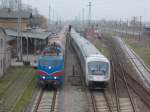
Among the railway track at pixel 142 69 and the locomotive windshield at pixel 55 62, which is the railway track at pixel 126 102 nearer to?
the railway track at pixel 142 69

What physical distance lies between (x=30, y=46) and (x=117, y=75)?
21.7 metres

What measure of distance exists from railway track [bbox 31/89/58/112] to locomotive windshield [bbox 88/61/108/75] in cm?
314

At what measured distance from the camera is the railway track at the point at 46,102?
2346cm

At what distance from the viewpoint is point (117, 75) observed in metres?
36.1

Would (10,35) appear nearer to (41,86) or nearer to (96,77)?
(41,86)

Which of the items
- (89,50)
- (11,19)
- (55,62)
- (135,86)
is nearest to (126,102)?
(135,86)

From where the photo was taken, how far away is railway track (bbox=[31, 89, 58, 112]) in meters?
23.5

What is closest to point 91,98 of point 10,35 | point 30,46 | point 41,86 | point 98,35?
point 41,86

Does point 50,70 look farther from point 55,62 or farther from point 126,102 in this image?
point 126,102

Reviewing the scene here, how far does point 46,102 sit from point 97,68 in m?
5.44

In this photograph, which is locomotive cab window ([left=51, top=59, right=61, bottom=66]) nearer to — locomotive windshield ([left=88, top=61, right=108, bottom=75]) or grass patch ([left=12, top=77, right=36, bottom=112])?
locomotive windshield ([left=88, top=61, right=108, bottom=75])

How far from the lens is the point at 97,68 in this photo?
2895cm

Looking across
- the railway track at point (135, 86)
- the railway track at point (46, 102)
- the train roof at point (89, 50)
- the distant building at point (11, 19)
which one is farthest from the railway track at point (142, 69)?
the distant building at point (11, 19)

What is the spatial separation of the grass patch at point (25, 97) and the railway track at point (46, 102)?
665 millimetres
